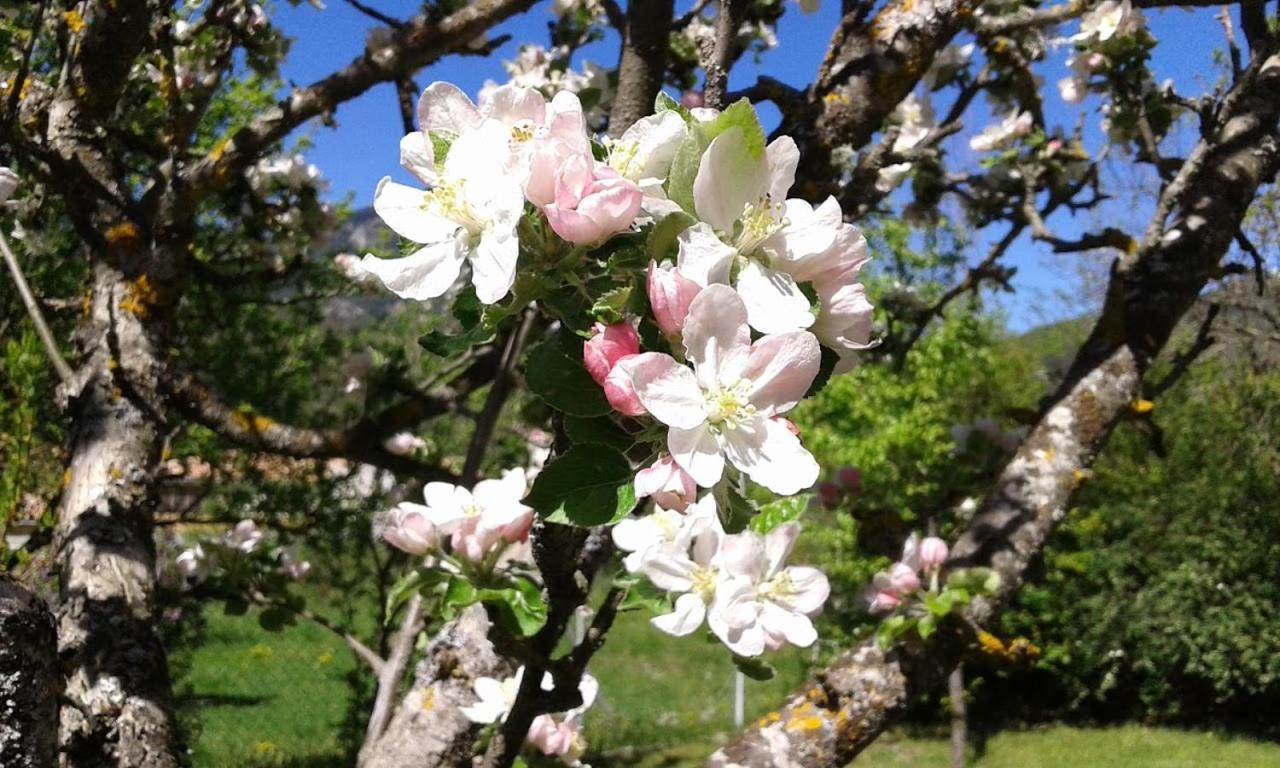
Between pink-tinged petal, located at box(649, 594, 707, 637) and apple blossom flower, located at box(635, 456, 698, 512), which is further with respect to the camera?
pink-tinged petal, located at box(649, 594, 707, 637)

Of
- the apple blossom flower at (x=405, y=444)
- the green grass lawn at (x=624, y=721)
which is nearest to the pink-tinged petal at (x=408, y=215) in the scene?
the apple blossom flower at (x=405, y=444)

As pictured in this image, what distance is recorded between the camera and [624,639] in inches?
564

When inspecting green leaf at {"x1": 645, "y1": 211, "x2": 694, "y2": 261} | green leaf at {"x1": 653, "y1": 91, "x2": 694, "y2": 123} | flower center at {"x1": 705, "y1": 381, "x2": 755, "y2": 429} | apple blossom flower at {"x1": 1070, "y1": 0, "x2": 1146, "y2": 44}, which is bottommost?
flower center at {"x1": 705, "y1": 381, "x2": 755, "y2": 429}

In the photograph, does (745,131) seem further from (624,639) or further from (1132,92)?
(624,639)

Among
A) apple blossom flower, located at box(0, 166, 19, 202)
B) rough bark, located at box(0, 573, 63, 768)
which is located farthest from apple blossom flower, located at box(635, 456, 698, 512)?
apple blossom flower, located at box(0, 166, 19, 202)

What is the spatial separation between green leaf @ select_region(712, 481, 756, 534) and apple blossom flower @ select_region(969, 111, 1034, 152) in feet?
8.52

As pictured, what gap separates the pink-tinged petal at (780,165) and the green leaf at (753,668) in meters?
0.78

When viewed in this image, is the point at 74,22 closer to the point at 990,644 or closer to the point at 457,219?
the point at 457,219

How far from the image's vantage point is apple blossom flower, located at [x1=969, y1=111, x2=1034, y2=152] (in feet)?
9.93

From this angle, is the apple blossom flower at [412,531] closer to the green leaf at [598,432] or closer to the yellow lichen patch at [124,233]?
the green leaf at [598,432]

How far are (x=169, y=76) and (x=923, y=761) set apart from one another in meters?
8.84

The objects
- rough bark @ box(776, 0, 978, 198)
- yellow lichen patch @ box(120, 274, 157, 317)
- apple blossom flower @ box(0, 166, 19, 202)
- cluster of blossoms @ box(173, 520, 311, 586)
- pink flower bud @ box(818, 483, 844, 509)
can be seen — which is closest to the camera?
apple blossom flower @ box(0, 166, 19, 202)

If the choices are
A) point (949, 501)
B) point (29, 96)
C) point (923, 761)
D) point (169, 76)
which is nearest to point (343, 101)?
point (169, 76)

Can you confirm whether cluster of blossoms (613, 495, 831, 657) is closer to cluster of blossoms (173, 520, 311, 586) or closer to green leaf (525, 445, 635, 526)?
green leaf (525, 445, 635, 526)
